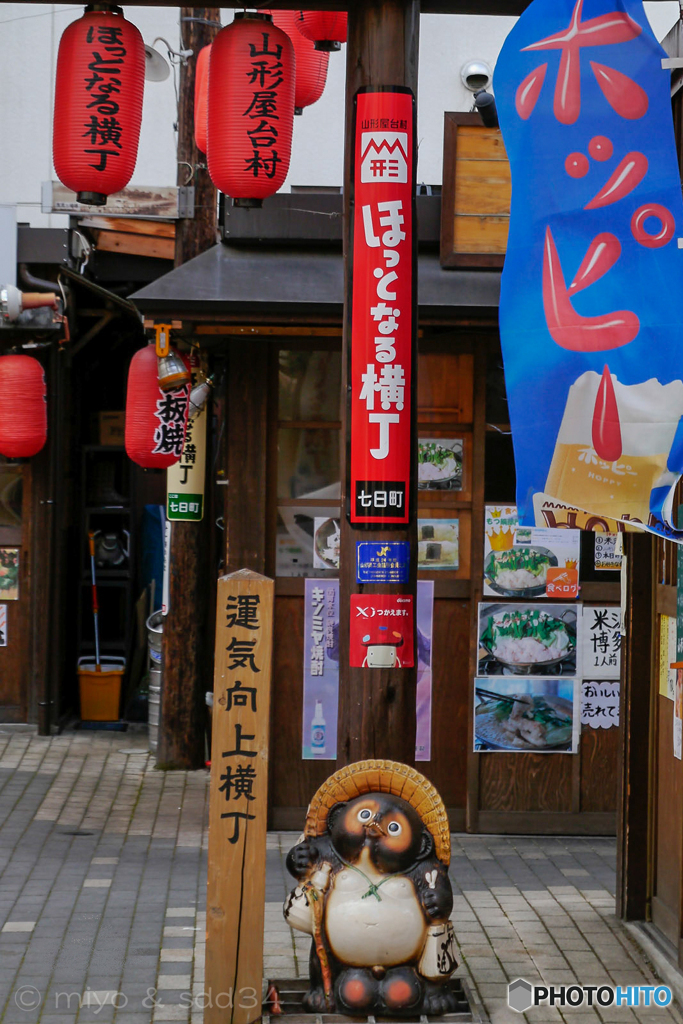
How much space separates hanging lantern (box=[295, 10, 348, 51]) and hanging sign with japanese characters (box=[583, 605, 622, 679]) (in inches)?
177

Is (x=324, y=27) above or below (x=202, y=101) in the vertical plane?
below

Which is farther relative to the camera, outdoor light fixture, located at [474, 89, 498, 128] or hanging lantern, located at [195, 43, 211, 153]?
hanging lantern, located at [195, 43, 211, 153]

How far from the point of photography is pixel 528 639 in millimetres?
8727

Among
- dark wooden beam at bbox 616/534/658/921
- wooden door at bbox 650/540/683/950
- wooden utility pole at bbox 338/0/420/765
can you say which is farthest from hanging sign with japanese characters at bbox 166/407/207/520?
wooden utility pole at bbox 338/0/420/765

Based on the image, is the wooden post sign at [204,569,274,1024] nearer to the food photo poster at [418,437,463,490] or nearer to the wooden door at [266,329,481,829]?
the wooden door at [266,329,481,829]

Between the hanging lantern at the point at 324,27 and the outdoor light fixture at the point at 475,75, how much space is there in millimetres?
5610

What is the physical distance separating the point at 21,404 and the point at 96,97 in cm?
518

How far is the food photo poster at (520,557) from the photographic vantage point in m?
8.70

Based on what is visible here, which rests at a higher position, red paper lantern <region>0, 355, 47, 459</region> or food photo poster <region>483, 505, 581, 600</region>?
red paper lantern <region>0, 355, 47, 459</region>

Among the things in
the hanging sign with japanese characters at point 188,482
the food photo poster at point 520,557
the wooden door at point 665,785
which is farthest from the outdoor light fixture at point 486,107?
the hanging sign with japanese characters at point 188,482

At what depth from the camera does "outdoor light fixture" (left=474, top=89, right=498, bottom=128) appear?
8.00 m

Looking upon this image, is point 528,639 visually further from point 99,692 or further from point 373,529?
point 99,692

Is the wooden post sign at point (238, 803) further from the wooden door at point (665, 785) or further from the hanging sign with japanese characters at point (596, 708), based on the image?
the hanging sign with japanese characters at point (596, 708)

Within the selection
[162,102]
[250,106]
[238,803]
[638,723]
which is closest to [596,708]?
[638,723]
